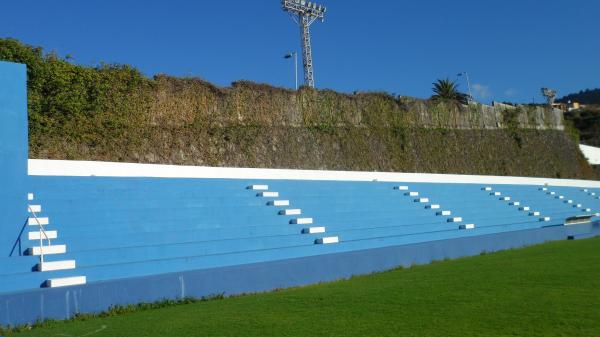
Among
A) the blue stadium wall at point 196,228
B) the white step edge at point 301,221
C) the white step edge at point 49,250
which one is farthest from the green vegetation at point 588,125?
the white step edge at point 49,250

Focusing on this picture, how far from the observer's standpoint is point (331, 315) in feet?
18.6

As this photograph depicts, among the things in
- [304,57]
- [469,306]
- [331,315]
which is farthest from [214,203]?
[304,57]

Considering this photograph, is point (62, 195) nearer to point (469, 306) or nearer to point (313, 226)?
point (313, 226)

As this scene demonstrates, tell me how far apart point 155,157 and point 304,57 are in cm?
1827

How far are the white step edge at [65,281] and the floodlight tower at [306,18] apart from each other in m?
24.2

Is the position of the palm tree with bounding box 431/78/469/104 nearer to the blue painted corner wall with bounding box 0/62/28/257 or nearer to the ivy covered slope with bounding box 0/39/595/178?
the ivy covered slope with bounding box 0/39/595/178

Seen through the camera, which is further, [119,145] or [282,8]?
[282,8]

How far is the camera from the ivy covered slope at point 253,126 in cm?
1202

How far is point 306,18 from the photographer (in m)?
31.8

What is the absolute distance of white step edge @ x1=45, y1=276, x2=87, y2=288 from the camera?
6.82 m

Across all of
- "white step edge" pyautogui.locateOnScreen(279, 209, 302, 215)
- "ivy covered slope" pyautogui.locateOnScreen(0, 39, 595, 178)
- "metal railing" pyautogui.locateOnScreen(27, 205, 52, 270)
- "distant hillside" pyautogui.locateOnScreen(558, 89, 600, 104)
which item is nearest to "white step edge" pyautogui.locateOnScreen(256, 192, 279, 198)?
"white step edge" pyautogui.locateOnScreen(279, 209, 302, 215)

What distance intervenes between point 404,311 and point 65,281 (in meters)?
4.08

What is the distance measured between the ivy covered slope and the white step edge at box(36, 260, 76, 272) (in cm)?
503

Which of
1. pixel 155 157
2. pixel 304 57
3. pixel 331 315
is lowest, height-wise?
pixel 331 315
